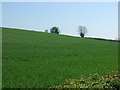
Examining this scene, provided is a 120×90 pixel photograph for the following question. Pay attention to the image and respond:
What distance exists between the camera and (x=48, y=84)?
7043 millimetres

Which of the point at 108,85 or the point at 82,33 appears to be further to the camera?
the point at 82,33

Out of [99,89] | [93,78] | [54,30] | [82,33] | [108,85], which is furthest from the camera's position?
[54,30]

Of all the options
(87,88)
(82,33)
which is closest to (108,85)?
(87,88)

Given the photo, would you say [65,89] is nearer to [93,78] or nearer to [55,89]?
[55,89]

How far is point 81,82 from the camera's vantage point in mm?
6750

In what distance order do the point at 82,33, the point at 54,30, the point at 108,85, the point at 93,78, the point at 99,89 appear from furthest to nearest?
the point at 54,30 → the point at 82,33 → the point at 93,78 → the point at 108,85 → the point at 99,89

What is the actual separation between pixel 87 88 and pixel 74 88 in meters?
0.37

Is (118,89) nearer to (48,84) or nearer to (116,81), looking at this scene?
(116,81)

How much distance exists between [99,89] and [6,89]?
2687 millimetres

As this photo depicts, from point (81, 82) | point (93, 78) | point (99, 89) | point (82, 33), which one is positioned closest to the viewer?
point (99, 89)

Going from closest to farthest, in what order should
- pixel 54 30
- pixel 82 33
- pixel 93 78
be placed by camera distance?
pixel 93 78, pixel 82 33, pixel 54 30

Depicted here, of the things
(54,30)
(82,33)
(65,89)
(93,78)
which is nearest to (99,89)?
(65,89)

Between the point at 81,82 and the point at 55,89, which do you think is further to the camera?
the point at 81,82

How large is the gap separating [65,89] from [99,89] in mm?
911
